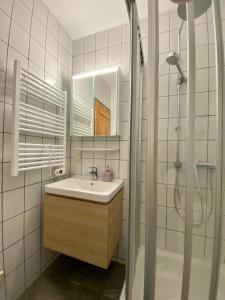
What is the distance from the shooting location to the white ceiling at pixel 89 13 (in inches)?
51.0

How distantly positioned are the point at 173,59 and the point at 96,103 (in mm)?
829

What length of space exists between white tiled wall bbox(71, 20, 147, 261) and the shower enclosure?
21.6 inches

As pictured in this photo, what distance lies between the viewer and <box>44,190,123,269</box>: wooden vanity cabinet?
1062 millimetres

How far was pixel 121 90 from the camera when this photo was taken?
5.00 feet

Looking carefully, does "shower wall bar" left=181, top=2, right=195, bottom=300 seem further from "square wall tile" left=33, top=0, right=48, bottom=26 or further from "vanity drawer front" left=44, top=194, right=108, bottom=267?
"square wall tile" left=33, top=0, right=48, bottom=26

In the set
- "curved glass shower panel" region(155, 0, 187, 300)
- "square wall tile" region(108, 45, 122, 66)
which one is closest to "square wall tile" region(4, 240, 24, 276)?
"curved glass shower panel" region(155, 0, 187, 300)

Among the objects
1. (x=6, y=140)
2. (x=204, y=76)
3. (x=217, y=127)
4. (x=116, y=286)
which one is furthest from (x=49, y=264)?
(x=204, y=76)

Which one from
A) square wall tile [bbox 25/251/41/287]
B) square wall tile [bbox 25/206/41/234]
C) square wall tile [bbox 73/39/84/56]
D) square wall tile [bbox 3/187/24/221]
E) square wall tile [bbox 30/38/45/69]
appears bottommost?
square wall tile [bbox 25/251/41/287]

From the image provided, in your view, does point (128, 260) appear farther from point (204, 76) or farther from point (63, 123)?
point (63, 123)

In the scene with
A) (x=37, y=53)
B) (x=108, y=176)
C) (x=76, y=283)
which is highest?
(x=37, y=53)

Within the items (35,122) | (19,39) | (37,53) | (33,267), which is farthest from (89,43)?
(33,267)

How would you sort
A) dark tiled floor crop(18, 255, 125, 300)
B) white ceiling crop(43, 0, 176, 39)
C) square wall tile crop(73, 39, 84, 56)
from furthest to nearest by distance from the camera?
1. square wall tile crop(73, 39, 84, 56)
2. white ceiling crop(43, 0, 176, 39)
3. dark tiled floor crop(18, 255, 125, 300)

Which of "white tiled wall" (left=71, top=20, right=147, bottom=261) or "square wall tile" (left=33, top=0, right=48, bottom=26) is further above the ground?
"square wall tile" (left=33, top=0, right=48, bottom=26)

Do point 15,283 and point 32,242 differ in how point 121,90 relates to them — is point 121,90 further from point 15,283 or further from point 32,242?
point 15,283
